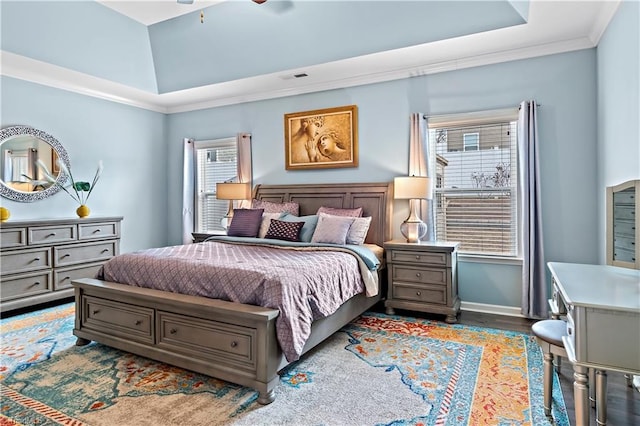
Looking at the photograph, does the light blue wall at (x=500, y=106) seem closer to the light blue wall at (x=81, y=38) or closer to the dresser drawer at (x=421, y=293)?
the dresser drawer at (x=421, y=293)

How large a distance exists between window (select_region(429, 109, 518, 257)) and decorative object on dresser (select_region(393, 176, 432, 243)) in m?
0.33

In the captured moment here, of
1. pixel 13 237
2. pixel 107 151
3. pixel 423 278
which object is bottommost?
pixel 423 278

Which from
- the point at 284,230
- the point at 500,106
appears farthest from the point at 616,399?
the point at 284,230

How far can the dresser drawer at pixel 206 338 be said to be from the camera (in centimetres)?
229

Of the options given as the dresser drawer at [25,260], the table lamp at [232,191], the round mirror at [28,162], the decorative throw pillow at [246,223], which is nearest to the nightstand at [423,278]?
the decorative throw pillow at [246,223]

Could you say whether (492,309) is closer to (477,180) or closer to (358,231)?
(477,180)

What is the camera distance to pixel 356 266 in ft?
10.9

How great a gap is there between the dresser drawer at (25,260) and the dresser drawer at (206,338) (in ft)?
7.68

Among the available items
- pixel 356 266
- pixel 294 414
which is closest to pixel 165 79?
pixel 356 266

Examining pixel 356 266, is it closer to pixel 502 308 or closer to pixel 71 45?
pixel 502 308

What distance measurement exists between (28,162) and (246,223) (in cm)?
264

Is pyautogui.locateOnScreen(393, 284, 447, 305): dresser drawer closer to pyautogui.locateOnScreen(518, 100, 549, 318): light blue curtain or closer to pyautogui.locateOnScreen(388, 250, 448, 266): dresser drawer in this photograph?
pyautogui.locateOnScreen(388, 250, 448, 266): dresser drawer

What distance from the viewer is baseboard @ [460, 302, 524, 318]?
12.6 ft

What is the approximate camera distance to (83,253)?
4512 millimetres
